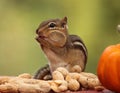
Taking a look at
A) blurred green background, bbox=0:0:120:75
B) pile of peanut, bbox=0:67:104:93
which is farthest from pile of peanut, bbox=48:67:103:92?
blurred green background, bbox=0:0:120:75

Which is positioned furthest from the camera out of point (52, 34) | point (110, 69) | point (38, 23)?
point (38, 23)

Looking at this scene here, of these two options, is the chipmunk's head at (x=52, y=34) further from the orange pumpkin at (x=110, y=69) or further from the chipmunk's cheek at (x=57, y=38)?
the orange pumpkin at (x=110, y=69)

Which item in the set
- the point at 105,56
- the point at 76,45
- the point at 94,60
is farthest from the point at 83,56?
the point at 94,60

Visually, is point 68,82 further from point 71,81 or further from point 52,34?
point 52,34

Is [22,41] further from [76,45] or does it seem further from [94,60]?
[76,45]

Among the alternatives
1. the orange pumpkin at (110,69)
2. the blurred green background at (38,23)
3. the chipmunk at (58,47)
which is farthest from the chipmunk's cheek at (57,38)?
the blurred green background at (38,23)

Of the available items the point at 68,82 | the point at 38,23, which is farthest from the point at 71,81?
the point at 38,23
